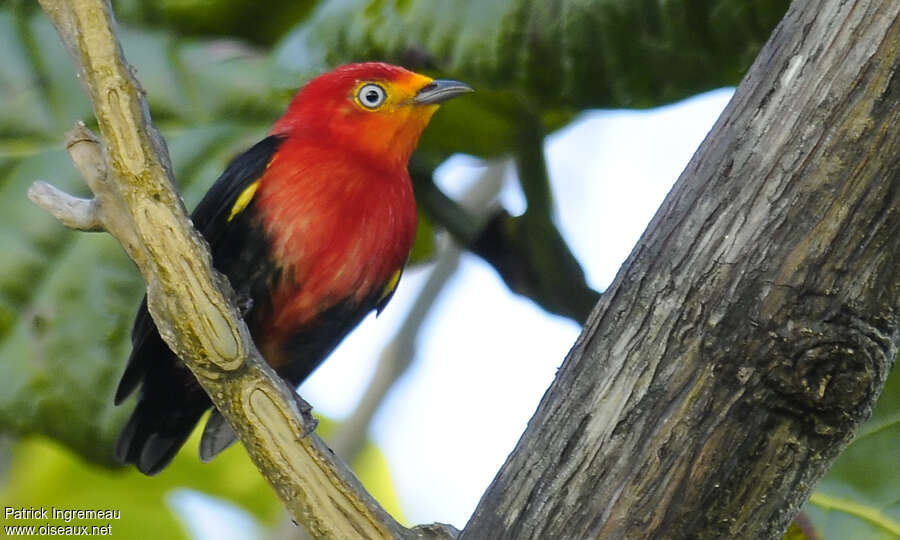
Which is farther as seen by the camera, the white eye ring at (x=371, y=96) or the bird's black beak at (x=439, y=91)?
the white eye ring at (x=371, y=96)

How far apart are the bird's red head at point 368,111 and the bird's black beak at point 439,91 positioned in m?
0.02

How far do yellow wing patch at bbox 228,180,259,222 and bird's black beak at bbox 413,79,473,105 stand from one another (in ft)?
2.11

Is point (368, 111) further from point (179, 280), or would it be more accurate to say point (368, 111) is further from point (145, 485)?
point (145, 485)

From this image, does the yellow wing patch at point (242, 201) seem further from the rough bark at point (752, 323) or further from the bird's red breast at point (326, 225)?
the rough bark at point (752, 323)

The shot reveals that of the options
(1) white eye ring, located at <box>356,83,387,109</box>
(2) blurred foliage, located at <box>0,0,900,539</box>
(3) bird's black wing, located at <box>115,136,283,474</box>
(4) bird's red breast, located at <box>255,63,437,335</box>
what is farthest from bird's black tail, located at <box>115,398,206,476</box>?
(1) white eye ring, located at <box>356,83,387,109</box>

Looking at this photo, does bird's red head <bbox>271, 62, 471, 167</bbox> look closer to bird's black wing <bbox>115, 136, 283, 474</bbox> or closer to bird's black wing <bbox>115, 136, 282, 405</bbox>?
bird's black wing <bbox>115, 136, 283, 474</bbox>

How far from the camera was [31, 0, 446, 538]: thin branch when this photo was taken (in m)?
2.23

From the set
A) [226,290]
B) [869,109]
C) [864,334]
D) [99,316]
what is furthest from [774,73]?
[99,316]

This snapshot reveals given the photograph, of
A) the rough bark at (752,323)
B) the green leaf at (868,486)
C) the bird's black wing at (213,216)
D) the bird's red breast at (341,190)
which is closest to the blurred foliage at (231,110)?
the green leaf at (868,486)

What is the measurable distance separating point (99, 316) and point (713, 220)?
2461 millimetres

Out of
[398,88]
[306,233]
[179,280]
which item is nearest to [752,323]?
[179,280]

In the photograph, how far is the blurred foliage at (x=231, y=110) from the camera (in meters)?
3.52

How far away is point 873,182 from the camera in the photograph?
2.15 meters

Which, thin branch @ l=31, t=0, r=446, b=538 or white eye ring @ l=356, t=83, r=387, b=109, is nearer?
thin branch @ l=31, t=0, r=446, b=538
